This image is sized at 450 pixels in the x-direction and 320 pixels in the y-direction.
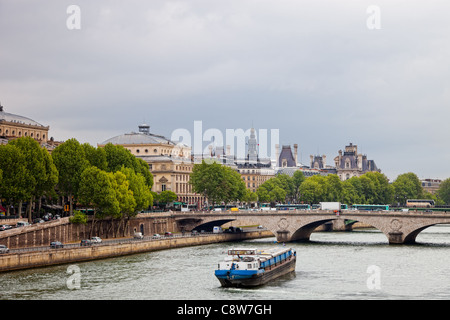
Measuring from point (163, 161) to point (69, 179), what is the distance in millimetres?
58895

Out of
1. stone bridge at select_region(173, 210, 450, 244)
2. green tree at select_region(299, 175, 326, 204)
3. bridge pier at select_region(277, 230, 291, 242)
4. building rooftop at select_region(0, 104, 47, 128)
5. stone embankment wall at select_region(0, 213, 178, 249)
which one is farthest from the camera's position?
green tree at select_region(299, 175, 326, 204)

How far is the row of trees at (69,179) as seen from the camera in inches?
3474

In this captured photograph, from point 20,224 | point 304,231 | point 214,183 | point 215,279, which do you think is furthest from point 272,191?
point 215,279

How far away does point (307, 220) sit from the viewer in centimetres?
11281

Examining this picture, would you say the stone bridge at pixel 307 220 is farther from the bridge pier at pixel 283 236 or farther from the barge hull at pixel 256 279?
the barge hull at pixel 256 279

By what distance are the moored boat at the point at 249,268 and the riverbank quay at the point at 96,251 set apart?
16.5m

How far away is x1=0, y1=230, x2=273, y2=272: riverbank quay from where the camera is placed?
6911 centimetres

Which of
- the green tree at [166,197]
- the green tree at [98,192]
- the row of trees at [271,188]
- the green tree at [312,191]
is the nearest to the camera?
the green tree at [98,192]

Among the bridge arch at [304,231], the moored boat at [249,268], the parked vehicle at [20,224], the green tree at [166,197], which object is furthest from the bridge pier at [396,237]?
the green tree at [166,197]

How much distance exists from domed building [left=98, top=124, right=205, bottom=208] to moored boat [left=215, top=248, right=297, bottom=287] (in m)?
85.9

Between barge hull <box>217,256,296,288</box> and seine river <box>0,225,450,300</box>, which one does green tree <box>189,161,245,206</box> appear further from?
barge hull <box>217,256,296,288</box>

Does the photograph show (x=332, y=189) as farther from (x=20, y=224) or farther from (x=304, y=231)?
(x=20, y=224)

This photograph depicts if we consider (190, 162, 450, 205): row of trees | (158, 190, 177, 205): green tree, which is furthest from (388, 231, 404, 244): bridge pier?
(158, 190, 177, 205): green tree
